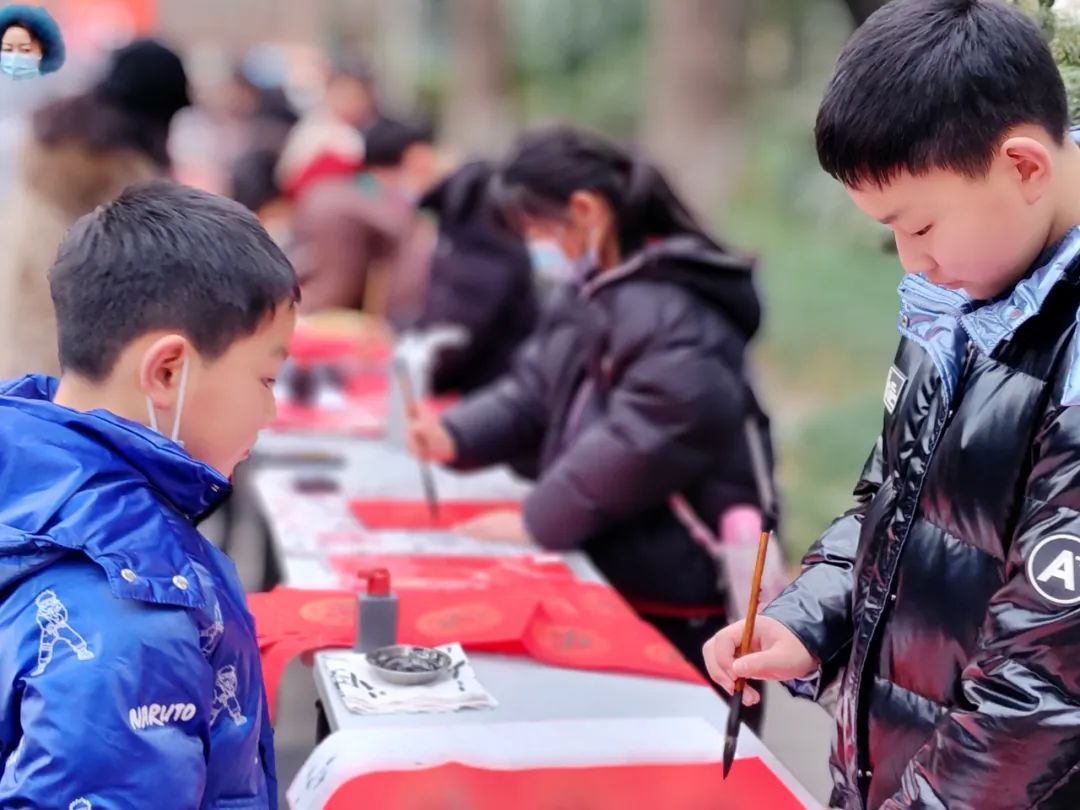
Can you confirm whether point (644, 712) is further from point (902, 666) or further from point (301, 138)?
point (301, 138)

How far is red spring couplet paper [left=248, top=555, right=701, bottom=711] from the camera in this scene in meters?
1.89

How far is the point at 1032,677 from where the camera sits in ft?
3.41

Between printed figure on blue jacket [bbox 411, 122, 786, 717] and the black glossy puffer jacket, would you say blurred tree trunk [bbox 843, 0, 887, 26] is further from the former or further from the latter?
the black glossy puffer jacket

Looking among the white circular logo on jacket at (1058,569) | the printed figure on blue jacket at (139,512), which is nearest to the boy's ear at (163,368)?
the printed figure on blue jacket at (139,512)

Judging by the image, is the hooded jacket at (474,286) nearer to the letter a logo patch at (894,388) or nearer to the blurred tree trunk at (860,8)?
the blurred tree trunk at (860,8)

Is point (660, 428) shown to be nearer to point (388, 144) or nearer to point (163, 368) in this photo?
point (163, 368)

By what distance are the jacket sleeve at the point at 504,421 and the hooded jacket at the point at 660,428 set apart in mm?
477

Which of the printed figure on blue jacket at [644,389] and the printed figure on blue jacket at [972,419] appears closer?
the printed figure on blue jacket at [972,419]

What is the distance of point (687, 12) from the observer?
7164mm

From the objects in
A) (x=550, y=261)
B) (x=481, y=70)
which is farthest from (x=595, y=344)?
(x=481, y=70)

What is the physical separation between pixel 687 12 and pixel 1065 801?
260 inches

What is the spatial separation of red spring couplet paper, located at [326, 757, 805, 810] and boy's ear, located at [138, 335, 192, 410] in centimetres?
54

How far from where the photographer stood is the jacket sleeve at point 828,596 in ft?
4.62

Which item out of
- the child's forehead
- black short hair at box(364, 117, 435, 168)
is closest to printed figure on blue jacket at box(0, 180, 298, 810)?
the child's forehead
